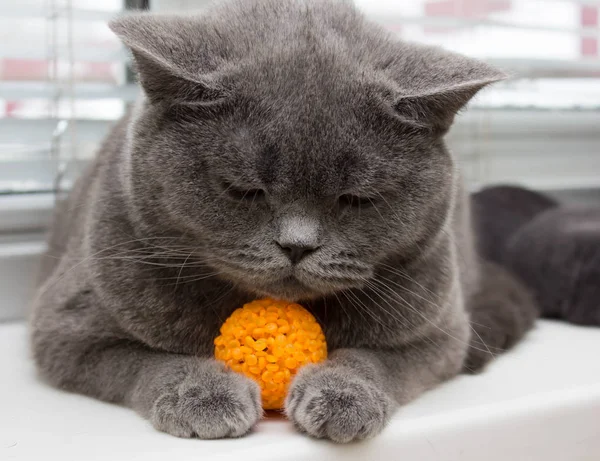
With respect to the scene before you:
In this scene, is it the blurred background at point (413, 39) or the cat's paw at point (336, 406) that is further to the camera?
the blurred background at point (413, 39)

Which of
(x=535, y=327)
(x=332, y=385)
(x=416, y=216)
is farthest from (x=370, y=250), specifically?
(x=535, y=327)

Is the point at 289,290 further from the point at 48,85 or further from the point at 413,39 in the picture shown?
the point at 48,85

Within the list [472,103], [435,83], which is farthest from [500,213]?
[435,83]

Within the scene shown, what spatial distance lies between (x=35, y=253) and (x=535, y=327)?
113 centimetres

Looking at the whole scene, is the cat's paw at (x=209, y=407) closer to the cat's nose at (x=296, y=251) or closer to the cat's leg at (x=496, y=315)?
the cat's nose at (x=296, y=251)

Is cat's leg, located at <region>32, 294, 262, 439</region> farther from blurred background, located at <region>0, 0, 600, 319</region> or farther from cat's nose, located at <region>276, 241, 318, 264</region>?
blurred background, located at <region>0, 0, 600, 319</region>

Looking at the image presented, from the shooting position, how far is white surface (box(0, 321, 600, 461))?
3.20ft

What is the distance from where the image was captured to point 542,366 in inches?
55.2

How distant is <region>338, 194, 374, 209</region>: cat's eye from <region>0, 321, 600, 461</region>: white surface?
0.30 metres

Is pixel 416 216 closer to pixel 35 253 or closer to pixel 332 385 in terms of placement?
pixel 332 385

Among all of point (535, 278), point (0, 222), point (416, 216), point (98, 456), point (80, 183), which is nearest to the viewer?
point (98, 456)

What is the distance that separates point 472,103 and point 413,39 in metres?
0.43

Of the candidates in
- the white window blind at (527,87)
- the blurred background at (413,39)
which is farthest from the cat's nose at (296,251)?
the white window blind at (527,87)

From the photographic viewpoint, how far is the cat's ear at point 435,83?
1.02 metres
